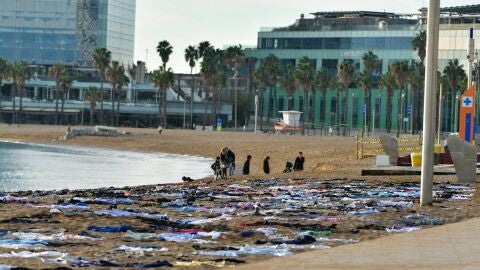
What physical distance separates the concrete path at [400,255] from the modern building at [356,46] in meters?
142

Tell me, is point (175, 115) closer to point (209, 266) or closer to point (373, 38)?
point (373, 38)

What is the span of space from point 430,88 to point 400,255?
10.2 meters

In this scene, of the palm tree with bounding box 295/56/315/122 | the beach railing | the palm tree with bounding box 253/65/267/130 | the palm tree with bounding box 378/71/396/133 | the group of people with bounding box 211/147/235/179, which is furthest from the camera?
the palm tree with bounding box 253/65/267/130

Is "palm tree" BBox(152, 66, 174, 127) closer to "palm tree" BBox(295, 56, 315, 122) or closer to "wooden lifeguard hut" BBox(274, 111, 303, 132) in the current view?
"palm tree" BBox(295, 56, 315, 122)

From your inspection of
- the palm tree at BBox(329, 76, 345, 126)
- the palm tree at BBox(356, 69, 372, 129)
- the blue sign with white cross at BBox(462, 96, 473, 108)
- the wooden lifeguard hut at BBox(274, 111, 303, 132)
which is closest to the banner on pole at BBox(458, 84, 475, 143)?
the blue sign with white cross at BBox(462, 96, 473, 108)

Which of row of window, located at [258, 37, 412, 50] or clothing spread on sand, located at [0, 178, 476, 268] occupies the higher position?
row of window, located at [258, 37, 412, 50]

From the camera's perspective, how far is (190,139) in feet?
452

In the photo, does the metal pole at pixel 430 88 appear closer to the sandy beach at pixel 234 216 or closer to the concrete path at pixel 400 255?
the sandy beach at pixel 234 216

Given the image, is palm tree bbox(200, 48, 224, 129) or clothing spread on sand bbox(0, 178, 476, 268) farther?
palm tree bbox(200, 48, 224, 129)

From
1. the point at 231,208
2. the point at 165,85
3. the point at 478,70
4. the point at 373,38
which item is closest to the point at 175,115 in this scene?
the point at 165,85

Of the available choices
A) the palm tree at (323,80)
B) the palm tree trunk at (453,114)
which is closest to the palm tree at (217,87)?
the palm tree at (323,80)

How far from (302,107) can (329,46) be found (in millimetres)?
12071

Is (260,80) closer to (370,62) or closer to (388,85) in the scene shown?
(370,62)

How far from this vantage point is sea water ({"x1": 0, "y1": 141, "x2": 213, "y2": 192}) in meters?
72.4
